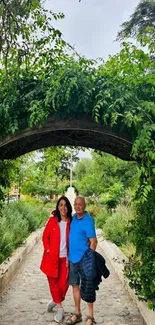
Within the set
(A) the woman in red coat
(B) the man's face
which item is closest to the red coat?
(A) the woman in red coat

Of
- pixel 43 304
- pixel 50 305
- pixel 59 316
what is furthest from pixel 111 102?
pixel 43 304

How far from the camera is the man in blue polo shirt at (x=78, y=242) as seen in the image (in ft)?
14.0

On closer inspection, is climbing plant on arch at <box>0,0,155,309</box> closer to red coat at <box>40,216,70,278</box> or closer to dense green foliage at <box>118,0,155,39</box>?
red coat at <box>40,216,70,278</box>

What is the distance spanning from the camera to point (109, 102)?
3807mm

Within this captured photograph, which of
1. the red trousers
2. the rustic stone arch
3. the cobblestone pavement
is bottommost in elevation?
the cobblestone pavement

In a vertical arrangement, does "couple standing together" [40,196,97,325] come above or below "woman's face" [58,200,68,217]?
below

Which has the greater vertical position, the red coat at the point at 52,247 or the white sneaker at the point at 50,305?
the red coat at the point at 52,247

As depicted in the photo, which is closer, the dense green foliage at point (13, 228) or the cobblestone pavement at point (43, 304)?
the cobblestone pavement at point (43, 304)

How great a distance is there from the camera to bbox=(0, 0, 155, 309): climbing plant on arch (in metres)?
3.73

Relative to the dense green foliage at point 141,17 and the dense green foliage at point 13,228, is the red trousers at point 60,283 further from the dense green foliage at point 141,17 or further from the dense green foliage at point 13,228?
the dense green foliage at point 141,17

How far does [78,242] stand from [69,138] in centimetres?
149

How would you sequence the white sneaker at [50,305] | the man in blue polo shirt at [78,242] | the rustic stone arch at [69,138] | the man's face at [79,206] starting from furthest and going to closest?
1. the white sneaker at [50,305]
2. the man's face at [79,206]
3. the man in blue polo shirt at [78,242]
4. the rustic stone arch at [69,138]

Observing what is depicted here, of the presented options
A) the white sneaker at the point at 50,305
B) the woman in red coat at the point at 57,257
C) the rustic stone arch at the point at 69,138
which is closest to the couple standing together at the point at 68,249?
the woman in red coat at the point at 57,257

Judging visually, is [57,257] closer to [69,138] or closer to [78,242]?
[78,242]
